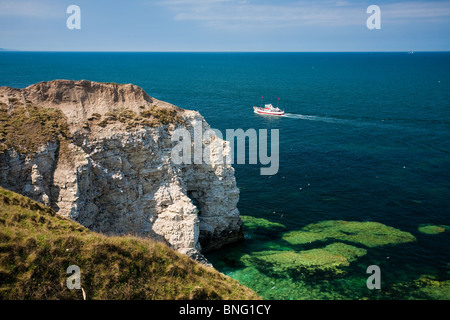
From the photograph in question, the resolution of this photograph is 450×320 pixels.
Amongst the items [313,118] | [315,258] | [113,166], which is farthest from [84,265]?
[313,118]

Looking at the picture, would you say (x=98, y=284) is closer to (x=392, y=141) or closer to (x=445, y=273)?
(x=445, y=273)

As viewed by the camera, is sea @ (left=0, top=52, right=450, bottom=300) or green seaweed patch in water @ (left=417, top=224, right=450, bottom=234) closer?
sea @ (left=0, top=52, right=450, bottom=300)

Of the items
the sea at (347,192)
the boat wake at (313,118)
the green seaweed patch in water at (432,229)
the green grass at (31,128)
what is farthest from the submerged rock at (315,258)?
the boat wake at (313,118)

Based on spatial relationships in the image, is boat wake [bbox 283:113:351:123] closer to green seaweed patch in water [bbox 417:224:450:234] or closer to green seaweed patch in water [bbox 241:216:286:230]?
green seaweed patch in water [bbox 417:224:450:234]

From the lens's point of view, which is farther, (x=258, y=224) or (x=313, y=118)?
(x=313, y=118)

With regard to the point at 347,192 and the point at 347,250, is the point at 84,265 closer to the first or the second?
the point at 347,250

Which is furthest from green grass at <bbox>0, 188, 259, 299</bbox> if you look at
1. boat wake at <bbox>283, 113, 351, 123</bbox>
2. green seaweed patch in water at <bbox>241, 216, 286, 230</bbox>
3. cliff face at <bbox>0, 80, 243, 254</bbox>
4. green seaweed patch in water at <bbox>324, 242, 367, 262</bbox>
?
boat wake at <bbox>283, 113, 351, 123</bbox>
